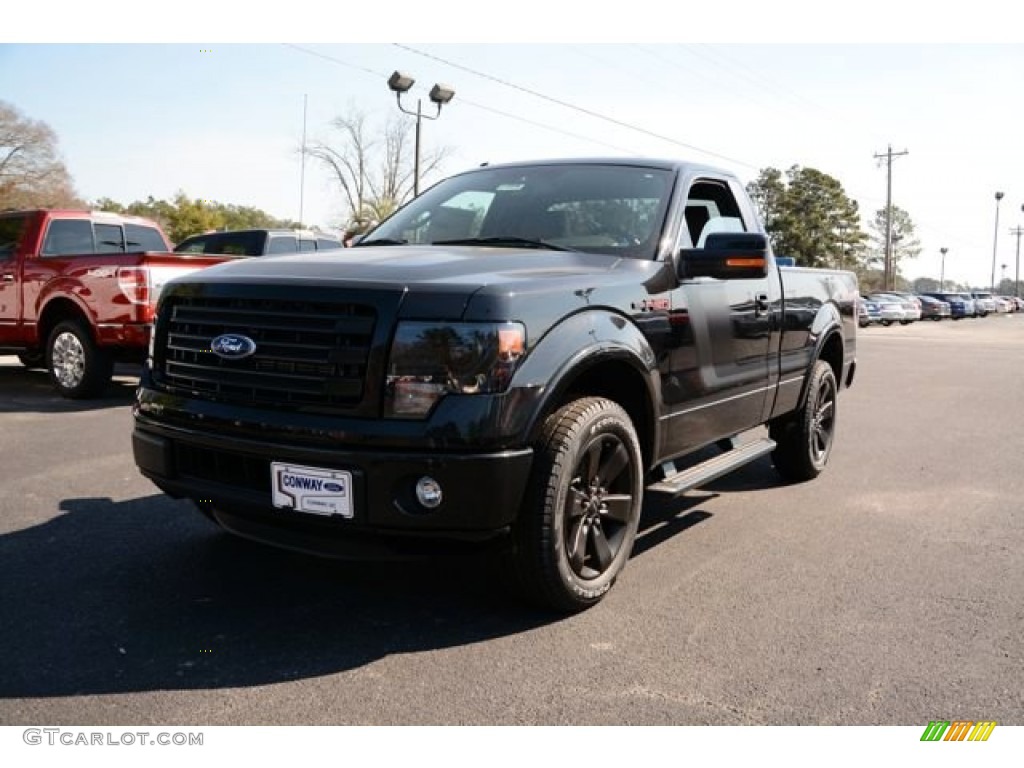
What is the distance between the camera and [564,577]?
3258mm

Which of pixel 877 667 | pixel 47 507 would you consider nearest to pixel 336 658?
pixel 877 667

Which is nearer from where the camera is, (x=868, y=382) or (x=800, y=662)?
(x=800, y=662)

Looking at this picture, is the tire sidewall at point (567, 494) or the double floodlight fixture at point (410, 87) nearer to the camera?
the tire sidewall at point (567, 494)

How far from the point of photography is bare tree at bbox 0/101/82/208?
4725cm

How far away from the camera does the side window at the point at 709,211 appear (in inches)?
182

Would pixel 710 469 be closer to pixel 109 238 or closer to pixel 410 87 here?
pixel 109 238

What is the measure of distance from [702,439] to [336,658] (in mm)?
2183

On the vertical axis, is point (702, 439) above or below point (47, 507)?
above

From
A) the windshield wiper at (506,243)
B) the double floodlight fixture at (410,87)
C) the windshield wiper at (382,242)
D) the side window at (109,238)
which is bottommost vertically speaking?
the windshield wiper at (506,243)

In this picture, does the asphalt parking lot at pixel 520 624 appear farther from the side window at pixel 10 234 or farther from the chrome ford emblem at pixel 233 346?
the side window at pixel 10 234

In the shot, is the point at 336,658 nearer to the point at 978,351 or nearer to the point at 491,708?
the point at 491,708

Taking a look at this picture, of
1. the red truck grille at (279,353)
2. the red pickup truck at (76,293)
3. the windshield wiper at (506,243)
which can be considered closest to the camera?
the red truck grille at (279,353)

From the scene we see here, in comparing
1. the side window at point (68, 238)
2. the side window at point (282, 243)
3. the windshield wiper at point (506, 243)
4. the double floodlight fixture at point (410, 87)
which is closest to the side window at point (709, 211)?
the windshield wiper at point (506, 243)

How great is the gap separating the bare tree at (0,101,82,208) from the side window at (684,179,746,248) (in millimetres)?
50001
